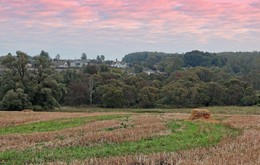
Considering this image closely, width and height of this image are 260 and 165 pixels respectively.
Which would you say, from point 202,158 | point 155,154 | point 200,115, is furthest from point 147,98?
point 202,158

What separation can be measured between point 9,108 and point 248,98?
5352cm

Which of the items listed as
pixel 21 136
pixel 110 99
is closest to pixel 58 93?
pixel 110 99

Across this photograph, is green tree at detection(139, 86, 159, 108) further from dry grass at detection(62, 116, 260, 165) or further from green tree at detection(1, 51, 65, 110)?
dry grass at detection(62, 116, 260, 165)

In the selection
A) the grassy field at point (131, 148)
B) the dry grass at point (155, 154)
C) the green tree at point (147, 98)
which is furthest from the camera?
the green tree at point (147, 98)

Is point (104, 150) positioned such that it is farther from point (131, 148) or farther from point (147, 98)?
point (147, 98)

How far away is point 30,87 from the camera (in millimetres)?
68250

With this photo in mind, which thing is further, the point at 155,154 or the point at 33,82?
the point at 33,82

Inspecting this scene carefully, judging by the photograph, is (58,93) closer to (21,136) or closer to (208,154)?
(21,136)

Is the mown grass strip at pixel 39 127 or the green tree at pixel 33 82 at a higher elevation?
the green tree at pixel 33 82

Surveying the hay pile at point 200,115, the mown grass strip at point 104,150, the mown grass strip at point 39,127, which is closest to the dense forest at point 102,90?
the mown grass strip at point 39,127

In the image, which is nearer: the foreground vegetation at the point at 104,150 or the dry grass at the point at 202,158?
the dry grass at the point at 202,158

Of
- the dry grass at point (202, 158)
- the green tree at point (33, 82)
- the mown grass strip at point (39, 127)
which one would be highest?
the green tree at point (33, 82)

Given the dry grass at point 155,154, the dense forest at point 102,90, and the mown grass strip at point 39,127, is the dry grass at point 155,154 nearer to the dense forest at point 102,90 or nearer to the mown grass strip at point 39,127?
the mown grass strip at point 39,127

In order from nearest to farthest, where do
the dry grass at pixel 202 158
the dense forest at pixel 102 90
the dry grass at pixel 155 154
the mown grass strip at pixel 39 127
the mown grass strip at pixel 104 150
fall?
the dry grass at pixel 202 158 → the dry grass at pixel 155 154 → the mown grass strip at pixel 104 150 → the mown grass strip at pixel 39 127 → the dense forest at pixel 102 90
